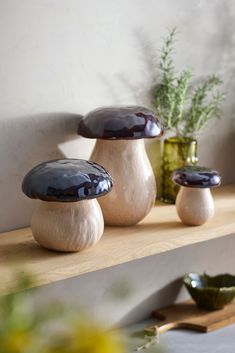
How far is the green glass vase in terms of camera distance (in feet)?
3.84

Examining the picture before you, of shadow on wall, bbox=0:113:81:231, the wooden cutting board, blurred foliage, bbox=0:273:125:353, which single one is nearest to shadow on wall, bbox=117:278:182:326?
the wooden cutting board

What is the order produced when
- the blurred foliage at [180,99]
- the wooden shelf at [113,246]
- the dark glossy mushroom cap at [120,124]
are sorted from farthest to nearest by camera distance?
the blurred foliage at [180,99] → the dark glossy mushroom cap at [120,124] → the wooden shelf at [113,246]

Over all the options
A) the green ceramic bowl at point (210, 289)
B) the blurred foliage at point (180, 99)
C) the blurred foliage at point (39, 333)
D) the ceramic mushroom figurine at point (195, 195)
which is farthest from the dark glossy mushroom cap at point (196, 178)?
the blurred foliage at point (39, 333)

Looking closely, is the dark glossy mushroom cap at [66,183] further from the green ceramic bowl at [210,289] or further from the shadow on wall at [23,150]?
the green ceramic bowl at [210,289]

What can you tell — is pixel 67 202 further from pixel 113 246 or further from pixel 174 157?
pixel 174 157

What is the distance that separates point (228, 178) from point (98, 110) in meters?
0.41

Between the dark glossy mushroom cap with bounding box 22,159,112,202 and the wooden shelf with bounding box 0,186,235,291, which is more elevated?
the dark glossy mushroom cap with bounding box 22,159,112,202

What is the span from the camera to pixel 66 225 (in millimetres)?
909

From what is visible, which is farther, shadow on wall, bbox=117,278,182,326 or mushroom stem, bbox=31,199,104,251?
shadow on wall, bbox=117,278,182,326

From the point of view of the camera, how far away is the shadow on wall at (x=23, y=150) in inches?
40.0

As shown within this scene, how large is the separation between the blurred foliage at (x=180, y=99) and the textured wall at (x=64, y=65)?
0.8 inches

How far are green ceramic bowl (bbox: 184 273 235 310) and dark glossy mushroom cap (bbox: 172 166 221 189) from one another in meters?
0.28

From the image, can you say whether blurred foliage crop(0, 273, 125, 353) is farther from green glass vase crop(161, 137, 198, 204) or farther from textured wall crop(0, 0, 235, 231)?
green glass vase crop(161, 137, 198, 204)

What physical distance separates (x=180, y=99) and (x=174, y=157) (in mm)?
103
